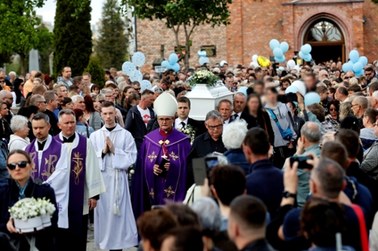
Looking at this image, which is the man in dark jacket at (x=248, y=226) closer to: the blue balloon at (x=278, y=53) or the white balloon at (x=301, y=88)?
the white balloon at (x=301, y=88)

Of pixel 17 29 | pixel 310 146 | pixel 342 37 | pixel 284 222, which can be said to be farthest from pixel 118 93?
pixel 342 37

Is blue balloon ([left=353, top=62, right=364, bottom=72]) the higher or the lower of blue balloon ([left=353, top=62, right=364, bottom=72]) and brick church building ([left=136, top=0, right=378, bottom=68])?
the lower

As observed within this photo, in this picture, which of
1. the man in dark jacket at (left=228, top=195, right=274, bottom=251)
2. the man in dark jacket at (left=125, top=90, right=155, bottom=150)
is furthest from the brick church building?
the man in dark jacket at (left=228, top=195, right=274, bottom=251)

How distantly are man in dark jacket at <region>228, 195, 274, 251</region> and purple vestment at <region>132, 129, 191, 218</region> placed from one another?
5810mm

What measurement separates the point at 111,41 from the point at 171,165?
57003mm

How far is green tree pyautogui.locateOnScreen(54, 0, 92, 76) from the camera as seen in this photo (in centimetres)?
4178

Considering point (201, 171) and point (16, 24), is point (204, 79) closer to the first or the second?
point (201, 171)

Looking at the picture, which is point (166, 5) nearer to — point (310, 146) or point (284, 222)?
point (310, 146)

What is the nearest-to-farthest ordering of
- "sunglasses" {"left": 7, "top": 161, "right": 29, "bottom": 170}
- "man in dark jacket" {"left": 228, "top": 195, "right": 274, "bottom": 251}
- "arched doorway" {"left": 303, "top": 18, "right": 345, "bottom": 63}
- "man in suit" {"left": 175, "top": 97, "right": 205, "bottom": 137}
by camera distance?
"man in dark jacket" {"left": 228, "top": 195, "right": 274, "bottom": 251} < "sunglasses" {"left": 7, "top": 161, "right": 29, "bottom": 170} < "man in suit" {"left": 175, "top": 97, "right": 205, "bottom": 137} < "arched doorway" {"left": 303, "top": 18, "right": 345, "bottom": 63}

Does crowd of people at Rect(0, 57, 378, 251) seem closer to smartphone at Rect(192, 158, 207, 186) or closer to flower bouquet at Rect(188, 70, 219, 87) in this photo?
smartphone at Rect(192, 158, 207, 186)

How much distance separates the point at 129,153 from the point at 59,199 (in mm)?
1574

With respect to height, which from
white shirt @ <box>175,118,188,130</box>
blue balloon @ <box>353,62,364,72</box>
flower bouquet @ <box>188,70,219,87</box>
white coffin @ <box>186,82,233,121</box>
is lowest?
white shirt @ <box>175,118,188,130</box>

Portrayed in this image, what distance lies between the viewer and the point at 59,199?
1099cm

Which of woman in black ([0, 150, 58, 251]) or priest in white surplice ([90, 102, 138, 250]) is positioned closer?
woman in black ([0, 150, 58, 251])
